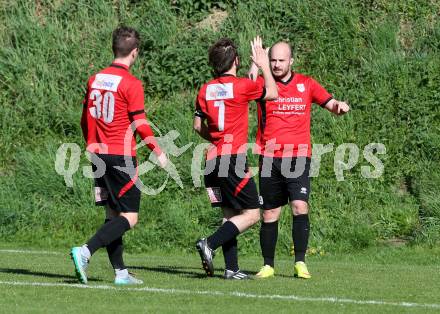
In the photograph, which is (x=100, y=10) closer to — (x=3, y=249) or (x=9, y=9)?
(x=9, y=9)

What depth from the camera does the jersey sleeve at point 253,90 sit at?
9836 mm

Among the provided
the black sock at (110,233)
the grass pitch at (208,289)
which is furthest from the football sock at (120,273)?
the black sock at (110,233)

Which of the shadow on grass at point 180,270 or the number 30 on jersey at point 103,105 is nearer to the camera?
the number 30 on jersey at point 103,105

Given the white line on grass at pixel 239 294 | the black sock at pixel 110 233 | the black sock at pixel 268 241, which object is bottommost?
the white line on grass at pixel 239 294

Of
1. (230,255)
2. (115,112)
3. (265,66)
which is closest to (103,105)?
(115,112)

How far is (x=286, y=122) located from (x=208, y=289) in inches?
87.7

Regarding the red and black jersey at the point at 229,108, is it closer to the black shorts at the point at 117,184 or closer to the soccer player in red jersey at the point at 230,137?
the soccer player in red jersey at the point at 230,137

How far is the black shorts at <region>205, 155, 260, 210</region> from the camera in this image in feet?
32.2

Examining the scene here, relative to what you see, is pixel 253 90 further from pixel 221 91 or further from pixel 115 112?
pixel 115 112

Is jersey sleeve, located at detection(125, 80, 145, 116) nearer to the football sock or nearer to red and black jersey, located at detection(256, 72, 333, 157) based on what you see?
the football sock

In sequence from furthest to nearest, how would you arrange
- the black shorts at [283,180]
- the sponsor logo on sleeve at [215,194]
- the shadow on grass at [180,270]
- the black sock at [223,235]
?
1. the shadow on grass at [180,270]
2. the black shorts at [283,180]
3. the sponsor logo on sleeve at [215,194]
4. the black sock at [223,235]

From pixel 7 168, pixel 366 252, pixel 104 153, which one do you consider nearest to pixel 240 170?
pixel 104 153

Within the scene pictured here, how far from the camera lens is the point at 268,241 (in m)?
10.6

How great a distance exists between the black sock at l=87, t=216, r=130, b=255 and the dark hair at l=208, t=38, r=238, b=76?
5.73 ft
